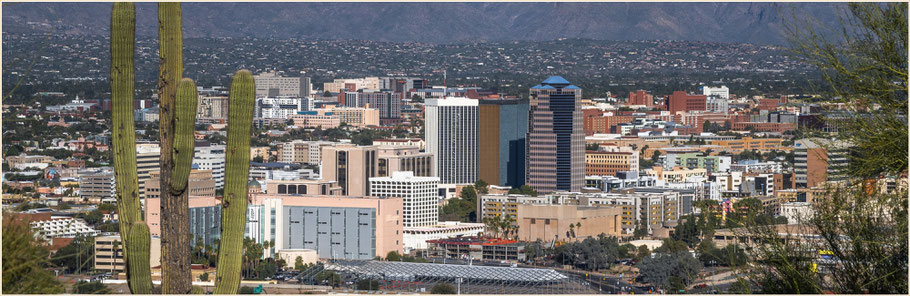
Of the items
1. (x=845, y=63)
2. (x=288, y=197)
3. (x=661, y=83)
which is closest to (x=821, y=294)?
(x=845, y=63)

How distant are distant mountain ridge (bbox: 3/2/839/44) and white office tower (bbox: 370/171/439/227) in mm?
69355

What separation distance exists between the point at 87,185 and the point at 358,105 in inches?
2217

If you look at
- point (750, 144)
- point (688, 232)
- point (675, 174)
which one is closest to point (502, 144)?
point (675, 174)

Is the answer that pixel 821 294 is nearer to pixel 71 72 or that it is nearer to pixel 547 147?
pixel 547 147

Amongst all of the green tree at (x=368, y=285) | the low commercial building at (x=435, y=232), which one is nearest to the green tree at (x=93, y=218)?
the low commercial building at (x=435, y=232)

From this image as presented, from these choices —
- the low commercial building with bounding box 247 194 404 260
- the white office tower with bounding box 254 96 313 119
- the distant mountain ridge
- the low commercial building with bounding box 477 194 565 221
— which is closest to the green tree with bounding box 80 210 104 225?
the low commercial building with bounding box 247 194 404 260

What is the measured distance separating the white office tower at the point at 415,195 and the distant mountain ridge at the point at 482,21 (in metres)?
69.4

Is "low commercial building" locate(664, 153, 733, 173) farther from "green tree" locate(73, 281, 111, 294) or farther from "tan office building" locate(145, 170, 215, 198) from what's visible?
"green tree" locate(73, 281, 111, 294)

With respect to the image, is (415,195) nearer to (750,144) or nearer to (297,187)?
(297,187)

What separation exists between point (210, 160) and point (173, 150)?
179ft

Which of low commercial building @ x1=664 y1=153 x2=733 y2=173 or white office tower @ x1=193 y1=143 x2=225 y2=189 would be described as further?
low commercial building @ x1=664 y1=153 x2=733 y2=173

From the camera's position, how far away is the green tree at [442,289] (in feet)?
106

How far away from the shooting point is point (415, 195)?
49656mm

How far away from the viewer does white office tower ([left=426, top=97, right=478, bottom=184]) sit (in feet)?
219
